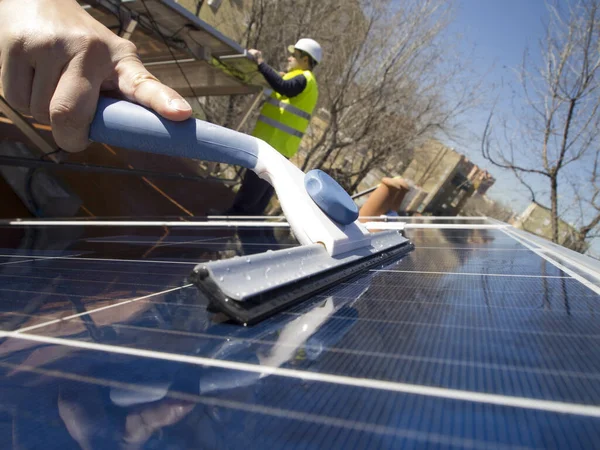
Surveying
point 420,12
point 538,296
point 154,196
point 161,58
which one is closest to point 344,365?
point 538,296

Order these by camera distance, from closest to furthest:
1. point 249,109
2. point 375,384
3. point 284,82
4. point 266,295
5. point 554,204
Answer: point 375,384 < point 266,295 < point 284,82 < point 249,109 < point 554,204

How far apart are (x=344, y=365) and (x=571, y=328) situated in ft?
1.75

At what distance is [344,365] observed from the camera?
783mm

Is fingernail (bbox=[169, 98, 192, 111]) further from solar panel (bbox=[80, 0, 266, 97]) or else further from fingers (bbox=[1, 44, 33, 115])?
solar panel (bbox=[80, 0, 266, 97])

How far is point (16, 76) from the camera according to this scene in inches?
70.0

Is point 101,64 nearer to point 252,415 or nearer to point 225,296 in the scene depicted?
point 225,296

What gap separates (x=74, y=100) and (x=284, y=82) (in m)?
3.81

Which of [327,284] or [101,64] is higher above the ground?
[101,64]

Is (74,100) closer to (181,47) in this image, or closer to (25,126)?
(25,126)

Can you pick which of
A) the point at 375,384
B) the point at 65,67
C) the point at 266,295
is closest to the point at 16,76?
the point at 65,67

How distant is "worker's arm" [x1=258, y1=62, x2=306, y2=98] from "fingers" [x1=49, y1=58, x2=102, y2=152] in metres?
3.68

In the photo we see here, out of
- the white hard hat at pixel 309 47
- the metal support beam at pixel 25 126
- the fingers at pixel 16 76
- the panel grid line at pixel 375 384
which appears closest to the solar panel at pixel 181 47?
the white hard hat at pixel 309 47

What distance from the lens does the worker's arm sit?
17.3ft

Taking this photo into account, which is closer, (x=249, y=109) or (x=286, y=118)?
(x=286, y=118)
